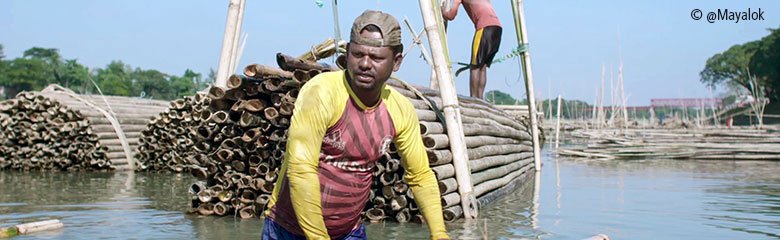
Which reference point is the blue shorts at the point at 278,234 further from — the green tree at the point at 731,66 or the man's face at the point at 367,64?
the green tree at the point at 731,66

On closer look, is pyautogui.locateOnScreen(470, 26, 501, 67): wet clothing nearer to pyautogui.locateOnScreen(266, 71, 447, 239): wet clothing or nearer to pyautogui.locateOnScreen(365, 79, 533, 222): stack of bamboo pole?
pyautogui.locateOnScreen(365, 79, 533, 222): stack of bamboo pole

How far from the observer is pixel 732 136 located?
81.0 feet

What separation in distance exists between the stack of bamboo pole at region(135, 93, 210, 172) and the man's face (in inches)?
476

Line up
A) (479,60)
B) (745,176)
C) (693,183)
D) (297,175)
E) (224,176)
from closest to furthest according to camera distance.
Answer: (297,175), (224,176), (479,60), (693,183), (745,176)

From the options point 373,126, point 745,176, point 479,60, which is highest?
point 479,60

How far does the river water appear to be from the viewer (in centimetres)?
771

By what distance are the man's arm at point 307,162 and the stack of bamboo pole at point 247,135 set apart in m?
4.29

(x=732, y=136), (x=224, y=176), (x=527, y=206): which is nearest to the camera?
(x=224, y=176)

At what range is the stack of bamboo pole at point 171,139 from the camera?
15773mm

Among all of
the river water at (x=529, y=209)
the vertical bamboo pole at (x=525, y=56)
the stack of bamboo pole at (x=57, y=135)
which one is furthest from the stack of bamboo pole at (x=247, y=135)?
the stack of bamboo pole at (x=57, y=135)

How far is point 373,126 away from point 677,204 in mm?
7532

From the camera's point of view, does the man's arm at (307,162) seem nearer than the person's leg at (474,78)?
Yes

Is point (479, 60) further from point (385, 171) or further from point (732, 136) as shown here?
point (732, 136)

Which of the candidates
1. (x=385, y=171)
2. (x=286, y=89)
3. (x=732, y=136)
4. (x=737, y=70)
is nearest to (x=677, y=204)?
(x=385, y=171)
